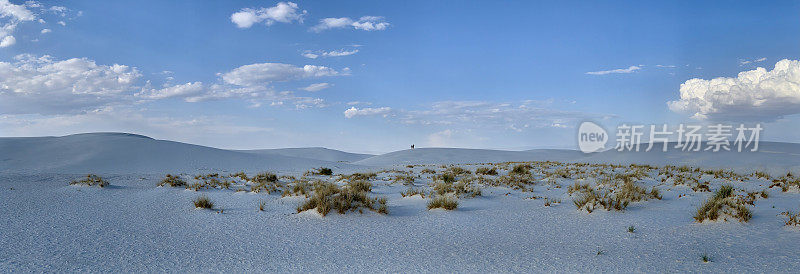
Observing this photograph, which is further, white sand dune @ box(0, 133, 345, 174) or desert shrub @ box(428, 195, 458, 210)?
white sand dune @ box(0, 133, 345, 174)

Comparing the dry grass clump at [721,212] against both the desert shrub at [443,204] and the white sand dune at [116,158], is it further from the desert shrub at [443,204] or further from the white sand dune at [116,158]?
the white sand dune at [116,158]

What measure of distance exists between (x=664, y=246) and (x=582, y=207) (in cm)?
211

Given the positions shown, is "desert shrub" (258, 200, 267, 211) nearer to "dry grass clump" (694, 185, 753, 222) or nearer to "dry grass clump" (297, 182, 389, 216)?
"dry grass clump" (297, 182, 389, 216)

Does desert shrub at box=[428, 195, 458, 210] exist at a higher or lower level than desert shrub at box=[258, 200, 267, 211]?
higher

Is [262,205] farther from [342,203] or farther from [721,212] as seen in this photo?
[721,212]

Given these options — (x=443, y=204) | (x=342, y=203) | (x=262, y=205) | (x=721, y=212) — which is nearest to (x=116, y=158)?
(x=262, y=205)

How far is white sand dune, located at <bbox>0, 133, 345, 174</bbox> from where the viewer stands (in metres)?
19.0

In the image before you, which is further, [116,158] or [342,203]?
[116,158]

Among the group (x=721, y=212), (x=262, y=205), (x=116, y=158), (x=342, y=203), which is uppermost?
(x=721, y=212)

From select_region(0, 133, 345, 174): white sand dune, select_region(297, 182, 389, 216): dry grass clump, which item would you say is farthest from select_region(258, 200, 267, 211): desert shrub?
select_region(0, 133, 345, 174): white sand dune

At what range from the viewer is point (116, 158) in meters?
21.6

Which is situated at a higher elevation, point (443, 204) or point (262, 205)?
point (443, 204)

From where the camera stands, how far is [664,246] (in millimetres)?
5043

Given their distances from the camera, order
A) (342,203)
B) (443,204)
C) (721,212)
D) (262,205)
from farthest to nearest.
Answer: (262,205) → (443,204) → (342,203) → (721,212)
